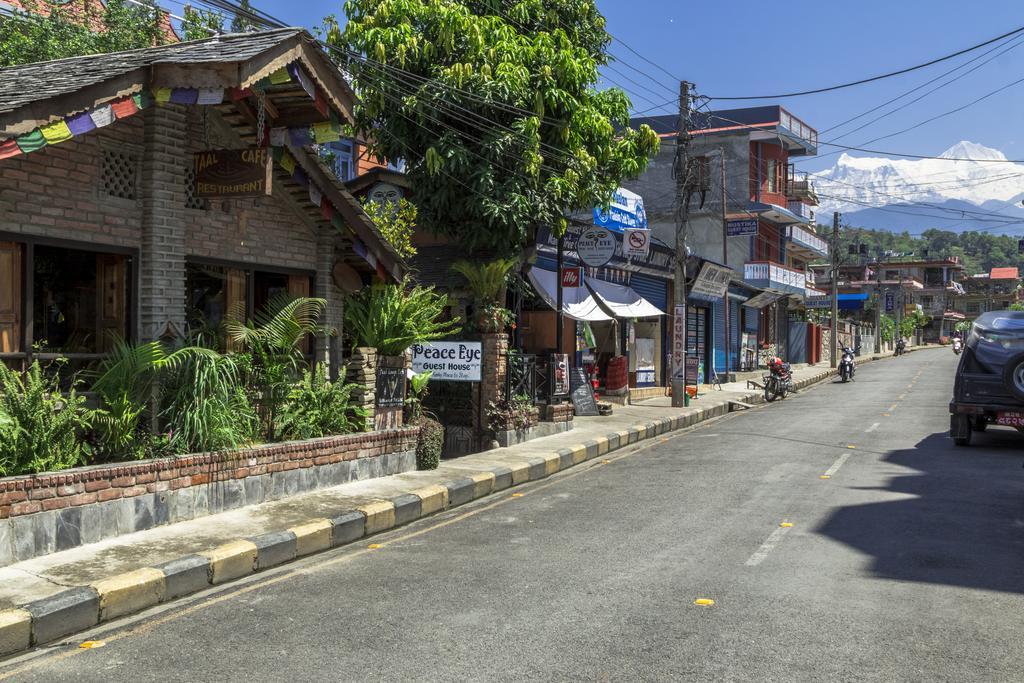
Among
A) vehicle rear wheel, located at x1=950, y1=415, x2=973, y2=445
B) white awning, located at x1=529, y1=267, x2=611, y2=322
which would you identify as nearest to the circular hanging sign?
white awning, located at x1=529, y1=267, x2=611, y2=322

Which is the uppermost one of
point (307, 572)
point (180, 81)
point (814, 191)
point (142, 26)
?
point (814, 191)

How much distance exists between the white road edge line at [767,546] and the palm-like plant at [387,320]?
19.6 ft

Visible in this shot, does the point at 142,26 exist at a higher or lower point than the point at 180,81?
higher

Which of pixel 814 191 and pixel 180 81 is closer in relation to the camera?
pixel 180 81

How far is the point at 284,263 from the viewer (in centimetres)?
1135

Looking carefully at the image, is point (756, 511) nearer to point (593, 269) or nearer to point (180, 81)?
point (180, 81)

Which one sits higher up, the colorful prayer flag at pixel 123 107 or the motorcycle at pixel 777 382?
the colorful prayer flag at pixel 123 107

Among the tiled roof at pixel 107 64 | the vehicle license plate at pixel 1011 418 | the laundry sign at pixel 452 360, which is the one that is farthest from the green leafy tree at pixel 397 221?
the vehicle license plate at pixel 1011 418

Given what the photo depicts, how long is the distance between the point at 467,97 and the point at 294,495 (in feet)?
27.4

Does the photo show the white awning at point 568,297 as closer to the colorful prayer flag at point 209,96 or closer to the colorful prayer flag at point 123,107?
the colorful prayer flag at point 209,96

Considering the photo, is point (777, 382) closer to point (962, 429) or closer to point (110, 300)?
point (962, 429)

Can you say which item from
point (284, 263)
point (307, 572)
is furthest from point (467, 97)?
point (307, 572)

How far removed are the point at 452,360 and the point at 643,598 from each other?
8.72m

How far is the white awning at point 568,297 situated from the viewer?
18906mm
